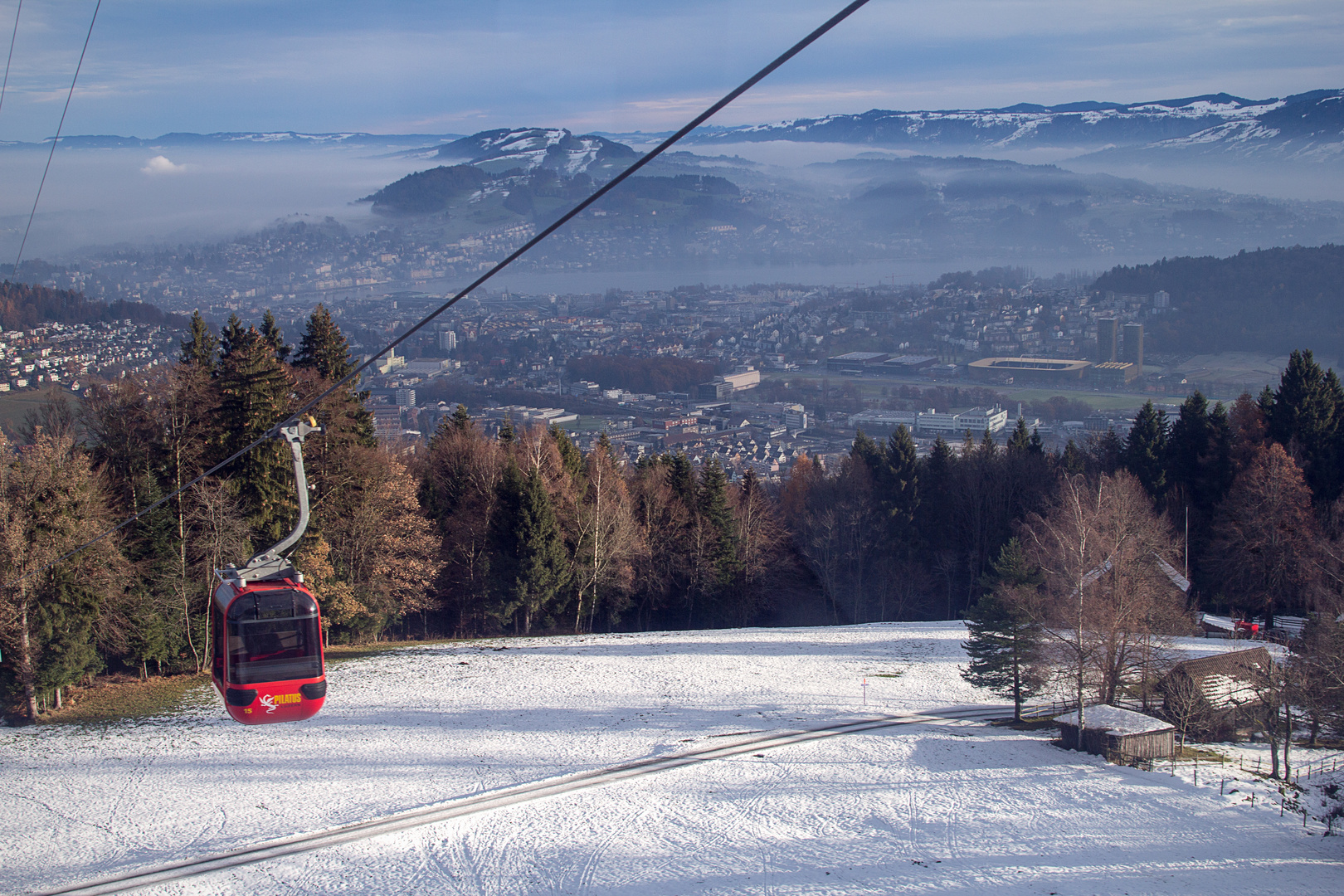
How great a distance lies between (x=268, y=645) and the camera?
1229 centimetres

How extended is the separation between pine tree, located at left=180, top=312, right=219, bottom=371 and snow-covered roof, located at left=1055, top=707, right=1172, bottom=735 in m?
31.3

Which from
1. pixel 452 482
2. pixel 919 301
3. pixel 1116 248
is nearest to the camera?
pixel 452 482

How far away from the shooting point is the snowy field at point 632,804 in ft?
47.2

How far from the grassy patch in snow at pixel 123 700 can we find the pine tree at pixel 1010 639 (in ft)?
78.5

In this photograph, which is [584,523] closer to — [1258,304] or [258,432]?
[258,432]

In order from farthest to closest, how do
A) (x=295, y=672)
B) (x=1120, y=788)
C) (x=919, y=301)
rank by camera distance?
(x=919, y=301) → (x=1120, y=788) → (x=295, y=672)

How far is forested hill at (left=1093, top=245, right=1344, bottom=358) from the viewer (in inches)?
3132

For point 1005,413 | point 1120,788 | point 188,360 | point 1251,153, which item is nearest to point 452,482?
point 188,360

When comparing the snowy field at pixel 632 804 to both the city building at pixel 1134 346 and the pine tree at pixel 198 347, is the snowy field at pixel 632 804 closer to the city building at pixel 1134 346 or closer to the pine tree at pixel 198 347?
the pine tree at pixel 198 347

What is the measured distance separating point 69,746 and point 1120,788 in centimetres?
2646

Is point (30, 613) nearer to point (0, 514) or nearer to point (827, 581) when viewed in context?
point (0, 514)

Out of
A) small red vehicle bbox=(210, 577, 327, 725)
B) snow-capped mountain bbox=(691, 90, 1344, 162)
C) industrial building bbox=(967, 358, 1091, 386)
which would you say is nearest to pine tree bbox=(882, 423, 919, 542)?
small red vehicle bbox=(210, 577, 327, 725)

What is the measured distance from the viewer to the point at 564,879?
14.3 metres

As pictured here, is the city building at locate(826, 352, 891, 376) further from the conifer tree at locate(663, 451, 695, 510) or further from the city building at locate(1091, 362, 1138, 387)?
the conifer tree at locate(663, 451, 695, 510)
